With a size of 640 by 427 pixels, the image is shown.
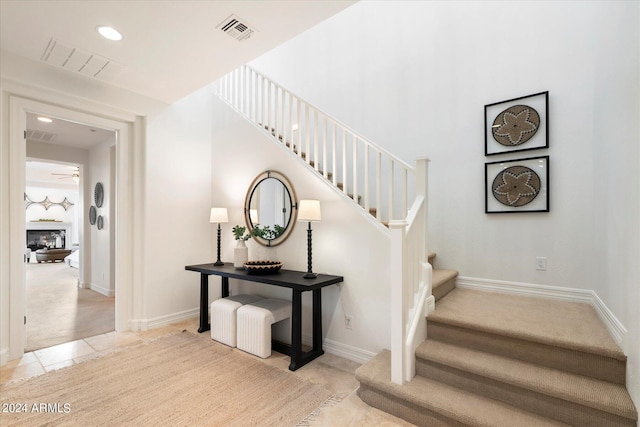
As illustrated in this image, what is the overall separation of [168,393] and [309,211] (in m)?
1.82

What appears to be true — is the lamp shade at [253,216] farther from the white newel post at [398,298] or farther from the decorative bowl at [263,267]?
the white newel post at [398,298]

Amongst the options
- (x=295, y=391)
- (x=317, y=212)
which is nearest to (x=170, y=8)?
(x=317, y=212)

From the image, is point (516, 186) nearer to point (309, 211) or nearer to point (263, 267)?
point (309, 211)

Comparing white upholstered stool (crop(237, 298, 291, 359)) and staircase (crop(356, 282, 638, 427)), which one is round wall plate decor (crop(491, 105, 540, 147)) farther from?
white upholstered stool (crop(237, 298, 291, 359))

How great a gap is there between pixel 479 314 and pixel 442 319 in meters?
0.33

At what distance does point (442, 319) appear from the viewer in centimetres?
237

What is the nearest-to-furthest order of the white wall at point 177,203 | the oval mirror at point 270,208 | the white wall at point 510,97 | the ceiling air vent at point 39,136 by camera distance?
the white wall at point 510,97, the oval mirror at point 270,208, the white wall at point 177,203, the ceiling air vent at point 39,136

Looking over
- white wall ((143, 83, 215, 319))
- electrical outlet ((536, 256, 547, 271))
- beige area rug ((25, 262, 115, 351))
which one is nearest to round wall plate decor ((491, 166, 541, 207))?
electrical outlet ((536, 256, 547, 271))

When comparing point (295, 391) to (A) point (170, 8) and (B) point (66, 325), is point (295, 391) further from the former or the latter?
(B) point (66, 325)

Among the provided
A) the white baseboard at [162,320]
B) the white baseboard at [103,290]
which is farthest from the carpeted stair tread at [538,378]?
the white baseboard at [103,290]

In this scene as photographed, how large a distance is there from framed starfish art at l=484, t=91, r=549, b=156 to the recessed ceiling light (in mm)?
3485

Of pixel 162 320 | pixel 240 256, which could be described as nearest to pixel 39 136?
pixel 162 320

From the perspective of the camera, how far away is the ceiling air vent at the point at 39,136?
4863 millimetres

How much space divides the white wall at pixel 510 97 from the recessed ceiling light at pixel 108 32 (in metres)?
2.79
